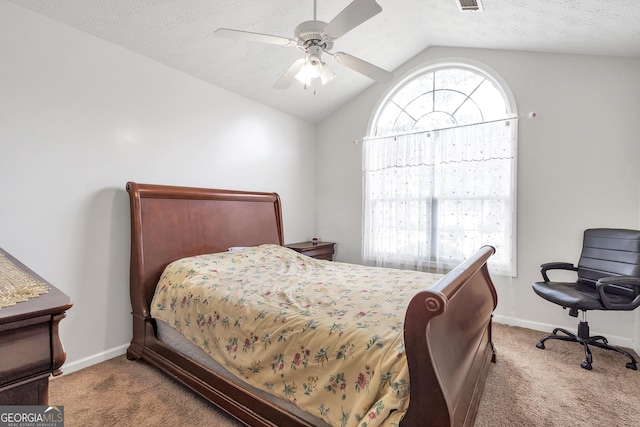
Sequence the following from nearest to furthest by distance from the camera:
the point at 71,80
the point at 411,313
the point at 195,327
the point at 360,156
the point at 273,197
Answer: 1. the point at 411,313
2. the point at 195,327
3. the point at 71,80
4. the point at 273,197
5. the point at 360,156

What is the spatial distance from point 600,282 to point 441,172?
170cm

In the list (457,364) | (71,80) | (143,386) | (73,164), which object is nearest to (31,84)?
(71,80)

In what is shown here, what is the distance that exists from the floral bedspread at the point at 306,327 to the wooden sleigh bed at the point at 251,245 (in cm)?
11

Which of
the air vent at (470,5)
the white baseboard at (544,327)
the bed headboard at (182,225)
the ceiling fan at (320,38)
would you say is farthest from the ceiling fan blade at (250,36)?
the white baseboard at (544,327)

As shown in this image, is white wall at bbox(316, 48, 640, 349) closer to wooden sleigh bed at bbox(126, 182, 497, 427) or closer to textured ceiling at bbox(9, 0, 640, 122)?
textured ceiling at bbox(9, 0, 640, 122)

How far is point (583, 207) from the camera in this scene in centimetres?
277

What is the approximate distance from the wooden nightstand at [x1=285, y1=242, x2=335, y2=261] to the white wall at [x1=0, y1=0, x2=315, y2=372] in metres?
1.30

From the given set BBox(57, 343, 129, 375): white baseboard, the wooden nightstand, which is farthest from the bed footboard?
BBox(57, 343, 129, 375): white baseboard

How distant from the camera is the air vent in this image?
7.55ft

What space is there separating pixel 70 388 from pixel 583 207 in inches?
174

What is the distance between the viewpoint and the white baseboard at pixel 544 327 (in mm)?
2586

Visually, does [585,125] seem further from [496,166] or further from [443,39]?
[443,39]

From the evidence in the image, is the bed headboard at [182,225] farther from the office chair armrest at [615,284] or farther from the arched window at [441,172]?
the office chair armrest at [615,284]

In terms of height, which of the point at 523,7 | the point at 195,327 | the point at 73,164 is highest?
the point at 523,7
